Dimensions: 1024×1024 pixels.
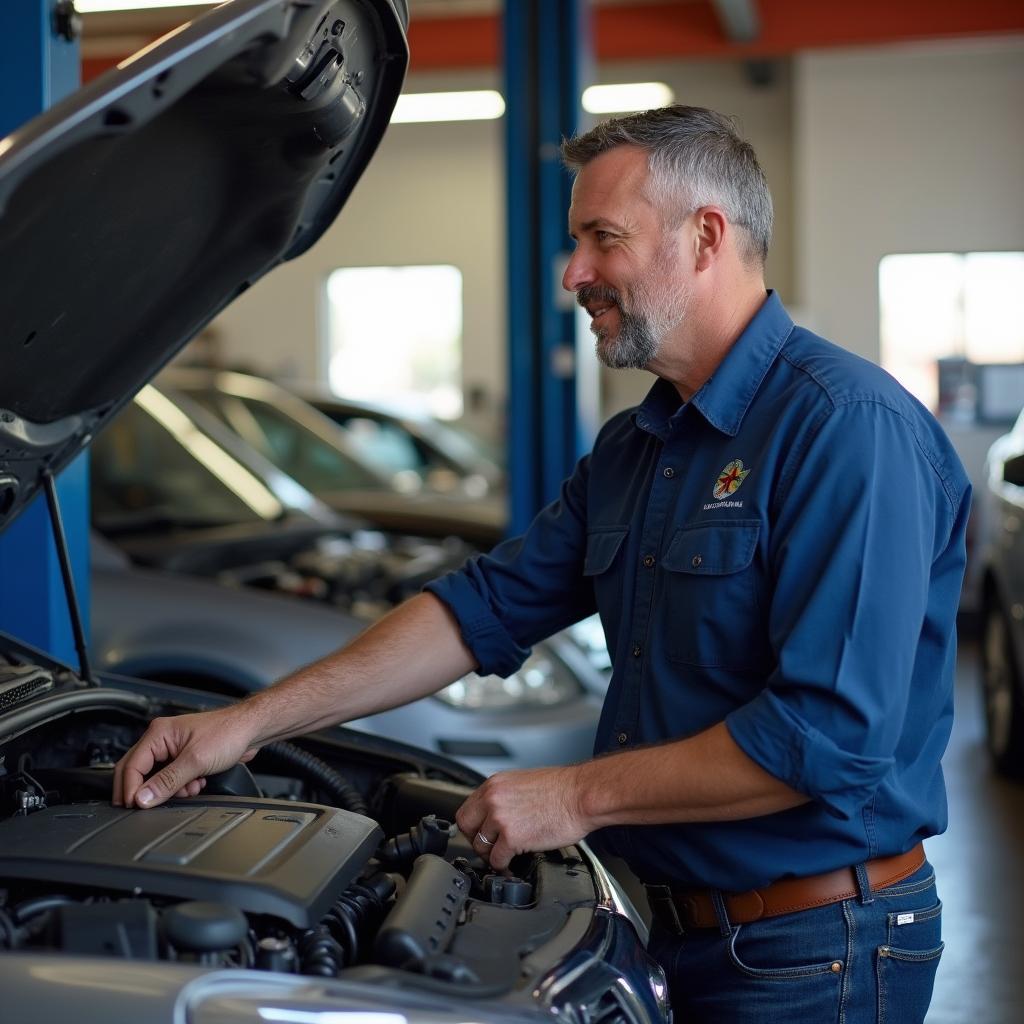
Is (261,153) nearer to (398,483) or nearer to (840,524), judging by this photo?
(840,524)

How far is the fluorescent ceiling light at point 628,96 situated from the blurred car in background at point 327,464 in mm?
5908

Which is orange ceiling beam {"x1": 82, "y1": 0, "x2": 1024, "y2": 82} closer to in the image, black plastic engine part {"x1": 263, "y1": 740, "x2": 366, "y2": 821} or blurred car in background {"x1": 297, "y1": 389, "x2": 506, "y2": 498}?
blurred car in background {"x1": 297, "y1": 389, "x2": 506, "y2": 498}

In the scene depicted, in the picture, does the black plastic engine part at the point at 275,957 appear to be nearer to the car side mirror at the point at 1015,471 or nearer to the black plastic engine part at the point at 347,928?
the black plastic engine part at the point at 347,928

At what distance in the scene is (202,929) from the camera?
1337mm

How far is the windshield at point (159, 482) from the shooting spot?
4578 millimetres

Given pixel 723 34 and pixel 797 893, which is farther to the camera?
pixel 723 34

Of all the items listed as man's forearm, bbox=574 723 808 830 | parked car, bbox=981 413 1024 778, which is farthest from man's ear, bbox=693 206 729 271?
parked car, bbox=981 413 1024 778

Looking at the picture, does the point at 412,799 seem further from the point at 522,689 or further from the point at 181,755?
the point at 522,689

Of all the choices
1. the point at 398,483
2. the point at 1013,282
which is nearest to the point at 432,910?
the point at 398,483

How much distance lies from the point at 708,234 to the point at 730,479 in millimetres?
305

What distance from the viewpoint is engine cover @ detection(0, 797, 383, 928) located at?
145cm

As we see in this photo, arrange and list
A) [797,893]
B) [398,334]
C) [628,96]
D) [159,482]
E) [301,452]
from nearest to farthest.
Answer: [797,893]
[159,482]
[301,452]
[628,96]
[398,334]

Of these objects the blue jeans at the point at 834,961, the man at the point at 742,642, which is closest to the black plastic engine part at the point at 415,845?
the man at the point at 742,642

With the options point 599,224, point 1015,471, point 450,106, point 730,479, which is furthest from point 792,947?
point 450,106
